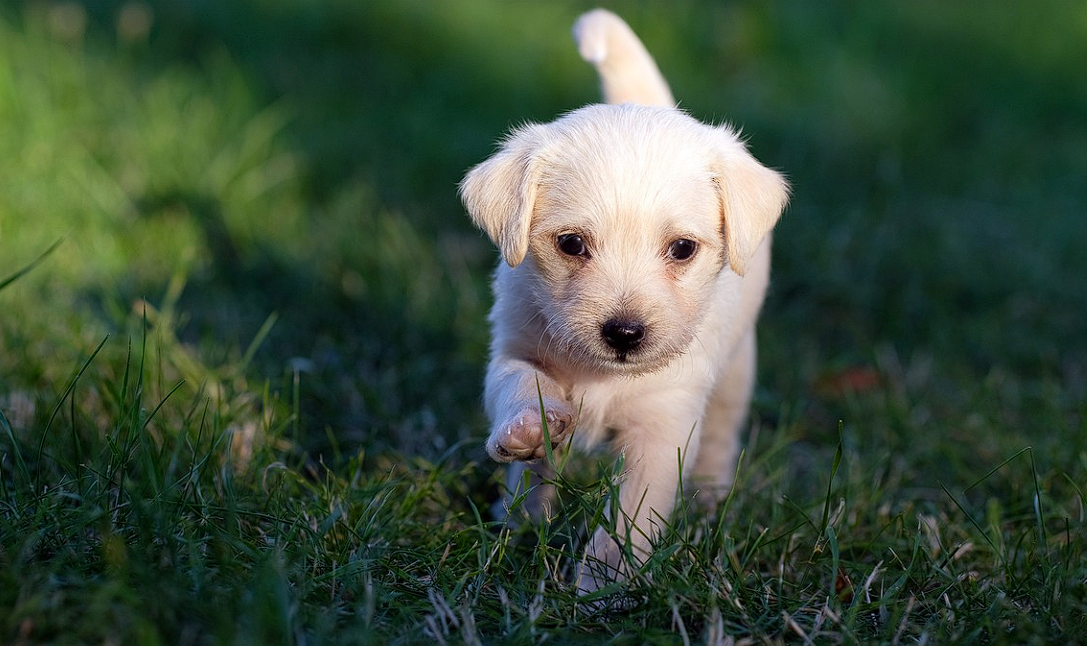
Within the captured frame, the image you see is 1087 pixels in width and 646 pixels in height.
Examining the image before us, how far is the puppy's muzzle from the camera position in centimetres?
263

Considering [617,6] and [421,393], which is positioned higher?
[617,6]

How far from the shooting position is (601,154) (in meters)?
2.75

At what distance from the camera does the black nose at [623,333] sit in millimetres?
2627

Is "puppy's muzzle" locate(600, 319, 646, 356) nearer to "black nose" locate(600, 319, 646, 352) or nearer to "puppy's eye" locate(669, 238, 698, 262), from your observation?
"black nose" locate(600, 319, 646, 352)

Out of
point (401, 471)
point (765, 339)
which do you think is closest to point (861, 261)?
point (765, 339)

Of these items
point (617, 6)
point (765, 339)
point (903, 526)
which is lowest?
point (765, 339)

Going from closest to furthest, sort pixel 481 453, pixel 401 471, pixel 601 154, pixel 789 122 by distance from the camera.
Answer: pixel 601 154
pixel 401 471
pixel 481 453
pixel 789 122

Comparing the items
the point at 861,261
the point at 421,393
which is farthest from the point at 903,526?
the point at 861,261

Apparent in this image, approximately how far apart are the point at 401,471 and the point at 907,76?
5.50 m

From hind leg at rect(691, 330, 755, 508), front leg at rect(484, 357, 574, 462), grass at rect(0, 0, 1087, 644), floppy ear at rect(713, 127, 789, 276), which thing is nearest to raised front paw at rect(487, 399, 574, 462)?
front leg at rect(484, 357, 574, 462)

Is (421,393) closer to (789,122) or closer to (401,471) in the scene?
(401,471)

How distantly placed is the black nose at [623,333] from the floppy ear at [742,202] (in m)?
0.39

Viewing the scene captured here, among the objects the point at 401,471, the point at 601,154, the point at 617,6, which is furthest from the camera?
the point at 617,6

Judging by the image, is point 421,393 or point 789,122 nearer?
point 421,393
